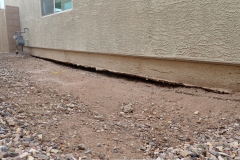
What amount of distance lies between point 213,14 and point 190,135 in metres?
1.68

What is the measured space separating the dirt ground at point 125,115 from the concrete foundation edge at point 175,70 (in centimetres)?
14

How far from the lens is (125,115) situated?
260cm

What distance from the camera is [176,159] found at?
62.9 inches

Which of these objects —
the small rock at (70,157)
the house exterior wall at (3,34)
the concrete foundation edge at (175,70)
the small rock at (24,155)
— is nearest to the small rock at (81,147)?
the small rock at (70,157)

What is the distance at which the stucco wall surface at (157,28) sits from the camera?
8.14ft

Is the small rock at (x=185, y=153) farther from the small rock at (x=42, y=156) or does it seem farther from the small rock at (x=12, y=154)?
the small rock at (x=12, y=154)

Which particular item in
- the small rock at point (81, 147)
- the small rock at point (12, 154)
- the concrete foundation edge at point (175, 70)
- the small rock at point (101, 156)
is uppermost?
the concrete foundation edge at point (175, 70)

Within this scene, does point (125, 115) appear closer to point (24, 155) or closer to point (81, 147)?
point (81, 147)

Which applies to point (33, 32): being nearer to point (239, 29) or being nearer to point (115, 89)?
point (115, 89)

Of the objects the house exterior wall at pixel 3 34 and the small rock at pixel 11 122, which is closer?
the small rock at pixel 11 122

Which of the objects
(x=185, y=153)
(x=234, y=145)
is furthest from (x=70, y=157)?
(x=234, y=145)

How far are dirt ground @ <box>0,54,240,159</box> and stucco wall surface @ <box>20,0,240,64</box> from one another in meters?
0.64

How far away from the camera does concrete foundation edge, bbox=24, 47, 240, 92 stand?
267cm

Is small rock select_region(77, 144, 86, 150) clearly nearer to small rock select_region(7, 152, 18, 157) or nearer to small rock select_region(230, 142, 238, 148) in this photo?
small rock select_region(7, 152, 18, 157)
